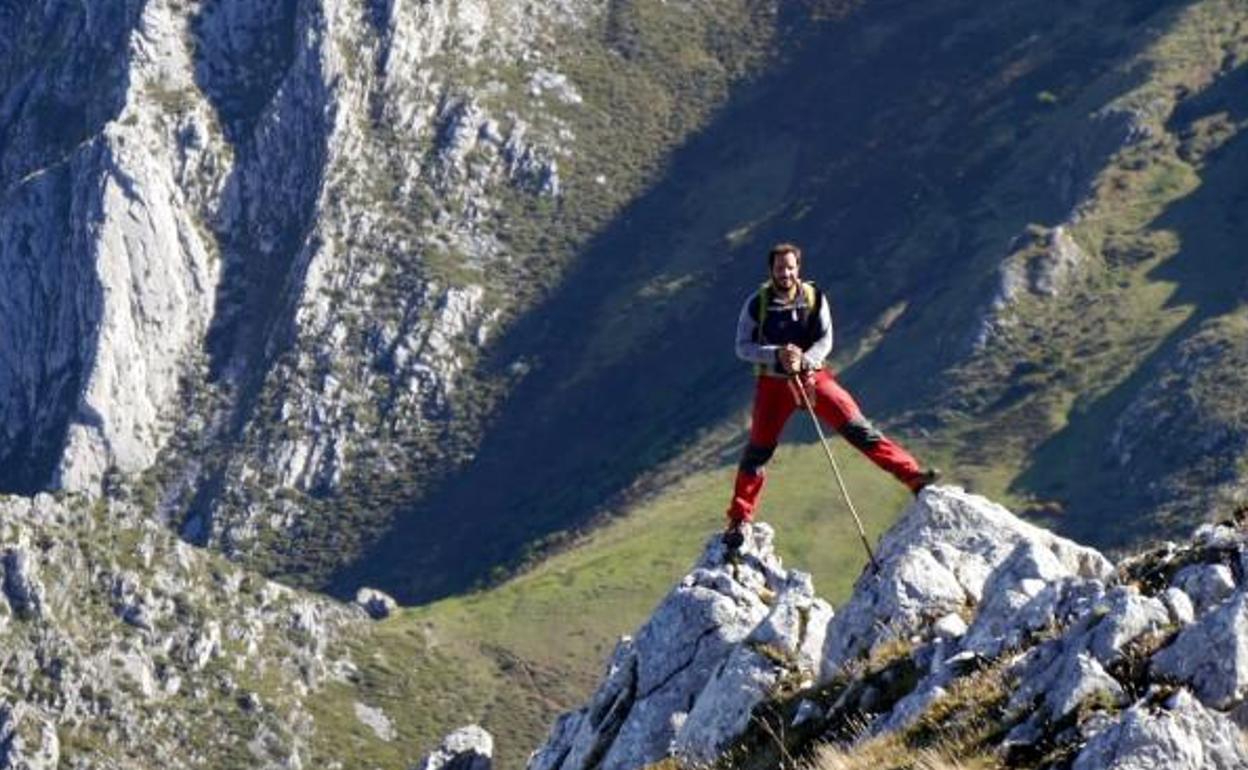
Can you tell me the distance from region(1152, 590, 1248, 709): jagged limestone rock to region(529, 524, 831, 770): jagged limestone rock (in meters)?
10.6

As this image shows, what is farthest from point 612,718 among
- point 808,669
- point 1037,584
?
point 1037,584

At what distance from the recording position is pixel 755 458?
47.4 meters

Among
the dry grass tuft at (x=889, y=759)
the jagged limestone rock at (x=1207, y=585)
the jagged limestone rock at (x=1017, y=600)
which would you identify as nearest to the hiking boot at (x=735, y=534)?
the jagged limestone rock at (x=1017, y=600)

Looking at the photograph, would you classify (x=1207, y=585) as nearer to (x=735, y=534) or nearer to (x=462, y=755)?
(x=735, y=534)

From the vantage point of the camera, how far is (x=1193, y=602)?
31.4 m

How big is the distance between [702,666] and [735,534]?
4.66m

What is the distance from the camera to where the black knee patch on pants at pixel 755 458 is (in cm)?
4731

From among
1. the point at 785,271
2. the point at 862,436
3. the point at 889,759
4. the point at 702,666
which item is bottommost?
the point at 702,666

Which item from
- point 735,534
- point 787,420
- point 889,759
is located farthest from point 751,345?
point 889,759

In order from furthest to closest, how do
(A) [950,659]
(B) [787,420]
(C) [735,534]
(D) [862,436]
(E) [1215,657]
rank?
(C) [735,534], (B) [787,420], (D) [862,436], (A) [950,659], (E) [1215,657]

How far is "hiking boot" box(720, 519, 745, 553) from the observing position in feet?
156

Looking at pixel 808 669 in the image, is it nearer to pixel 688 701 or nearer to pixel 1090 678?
pixel 688 701

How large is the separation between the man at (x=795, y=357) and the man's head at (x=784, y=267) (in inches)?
0.7

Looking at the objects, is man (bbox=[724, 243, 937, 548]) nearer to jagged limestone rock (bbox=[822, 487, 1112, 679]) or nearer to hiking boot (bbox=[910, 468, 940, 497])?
hiking boot (bbox=[910, 468, 940, 497])
